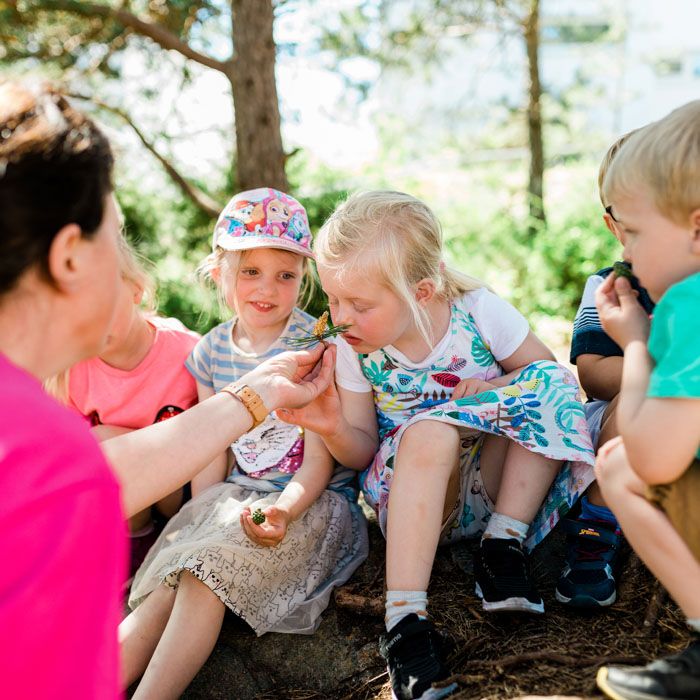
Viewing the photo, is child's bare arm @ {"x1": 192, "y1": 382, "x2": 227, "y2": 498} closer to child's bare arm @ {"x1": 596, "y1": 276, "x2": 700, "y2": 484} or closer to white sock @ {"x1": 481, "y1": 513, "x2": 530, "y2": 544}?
white sock @ {"x1": 481, "y1": 513, "x2": 530, "y2": 544}

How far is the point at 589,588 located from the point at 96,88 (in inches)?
243

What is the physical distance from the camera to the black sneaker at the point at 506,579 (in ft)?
7.61

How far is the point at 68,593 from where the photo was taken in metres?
1.23

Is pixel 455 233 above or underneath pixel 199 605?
underneath

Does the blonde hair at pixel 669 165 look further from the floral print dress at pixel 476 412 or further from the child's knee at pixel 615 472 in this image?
the floral print dress at pixel 476 412

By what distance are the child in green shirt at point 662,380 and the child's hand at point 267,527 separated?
1.12 m

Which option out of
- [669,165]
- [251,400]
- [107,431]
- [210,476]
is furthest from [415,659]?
[107,431]

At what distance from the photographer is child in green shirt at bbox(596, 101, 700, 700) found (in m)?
1.60

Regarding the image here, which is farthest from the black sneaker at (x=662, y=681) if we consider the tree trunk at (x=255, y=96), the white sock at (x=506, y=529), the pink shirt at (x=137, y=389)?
the tree trunk at (x=255, y=96)

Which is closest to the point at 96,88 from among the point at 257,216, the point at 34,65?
the point at 34,65

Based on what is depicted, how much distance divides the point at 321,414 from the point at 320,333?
304mm

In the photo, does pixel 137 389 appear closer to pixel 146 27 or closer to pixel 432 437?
pixel 432 437

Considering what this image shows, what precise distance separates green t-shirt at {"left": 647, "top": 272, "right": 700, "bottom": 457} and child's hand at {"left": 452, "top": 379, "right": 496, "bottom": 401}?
0.98m

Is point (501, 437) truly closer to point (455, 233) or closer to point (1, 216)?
point (1, 216)
